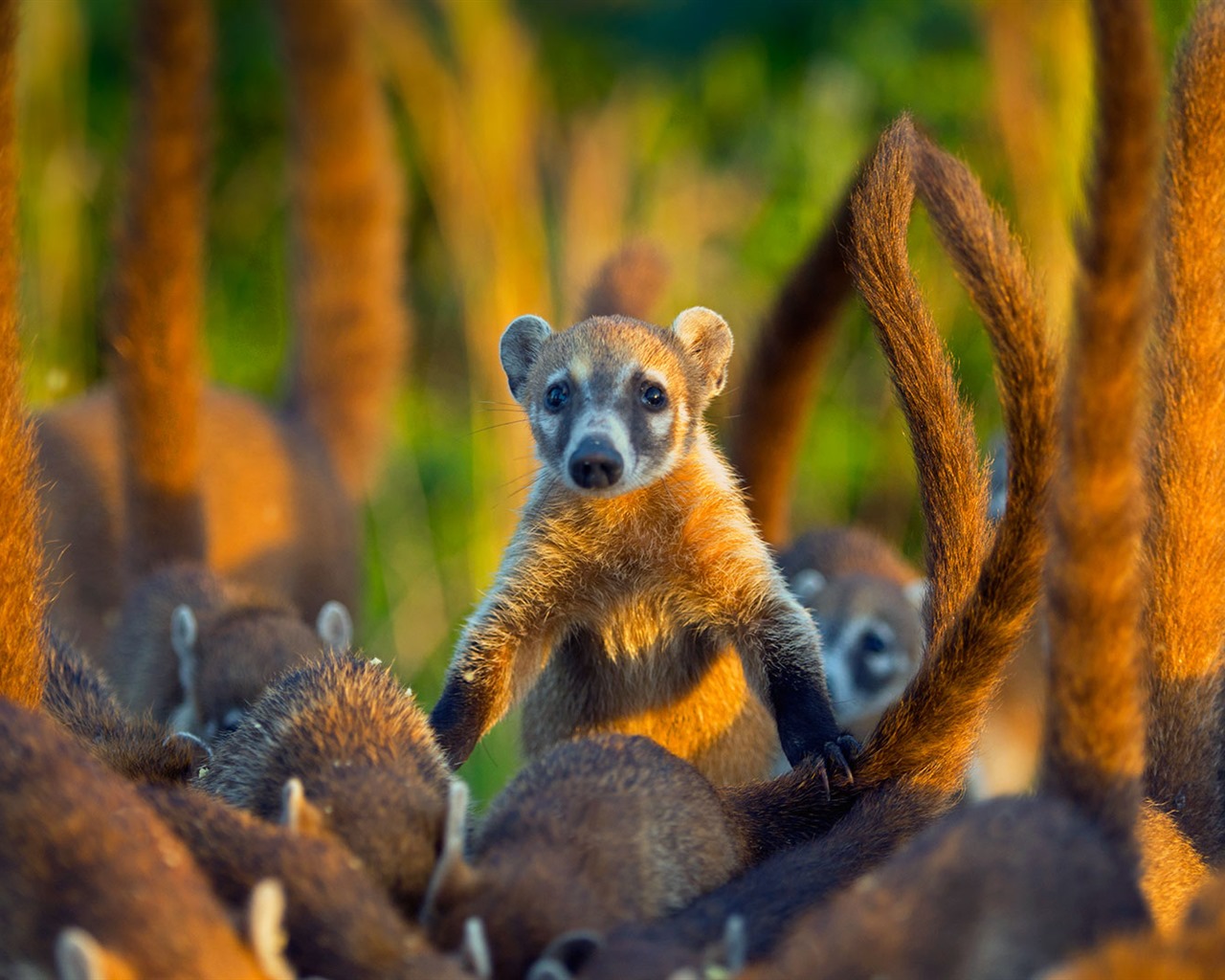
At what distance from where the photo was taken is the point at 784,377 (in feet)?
13.8

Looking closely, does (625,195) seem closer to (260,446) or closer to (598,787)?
(260,446)

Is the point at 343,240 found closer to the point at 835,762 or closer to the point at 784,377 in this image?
the point at 784,377

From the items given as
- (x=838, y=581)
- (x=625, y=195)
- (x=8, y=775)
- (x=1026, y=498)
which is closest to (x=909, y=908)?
(x=1026, y=498)

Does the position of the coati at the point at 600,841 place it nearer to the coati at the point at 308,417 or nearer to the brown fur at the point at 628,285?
the brown fur at the point at 628,285

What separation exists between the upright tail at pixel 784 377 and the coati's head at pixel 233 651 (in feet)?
4.26

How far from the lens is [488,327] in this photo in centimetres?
912

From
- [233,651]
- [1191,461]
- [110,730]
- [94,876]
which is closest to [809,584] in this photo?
[233,651]

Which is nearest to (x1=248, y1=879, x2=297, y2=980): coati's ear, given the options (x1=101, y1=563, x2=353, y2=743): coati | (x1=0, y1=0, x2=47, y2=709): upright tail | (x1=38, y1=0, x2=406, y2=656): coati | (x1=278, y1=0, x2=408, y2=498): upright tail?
(x1=0, y1=0, x2=47, y2=709): upright tail

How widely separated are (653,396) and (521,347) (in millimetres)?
482

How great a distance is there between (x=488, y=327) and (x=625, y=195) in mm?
1969

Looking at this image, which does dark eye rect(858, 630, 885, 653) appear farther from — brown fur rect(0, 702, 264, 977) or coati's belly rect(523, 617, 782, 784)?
brown fur rect(0, 702, 264, 977)

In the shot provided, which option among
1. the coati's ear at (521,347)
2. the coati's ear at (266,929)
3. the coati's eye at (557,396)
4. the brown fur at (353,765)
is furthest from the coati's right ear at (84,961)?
the coati's ear at (521,347)

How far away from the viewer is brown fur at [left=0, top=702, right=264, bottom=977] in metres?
1.77

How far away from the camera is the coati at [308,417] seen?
5.35 metres
